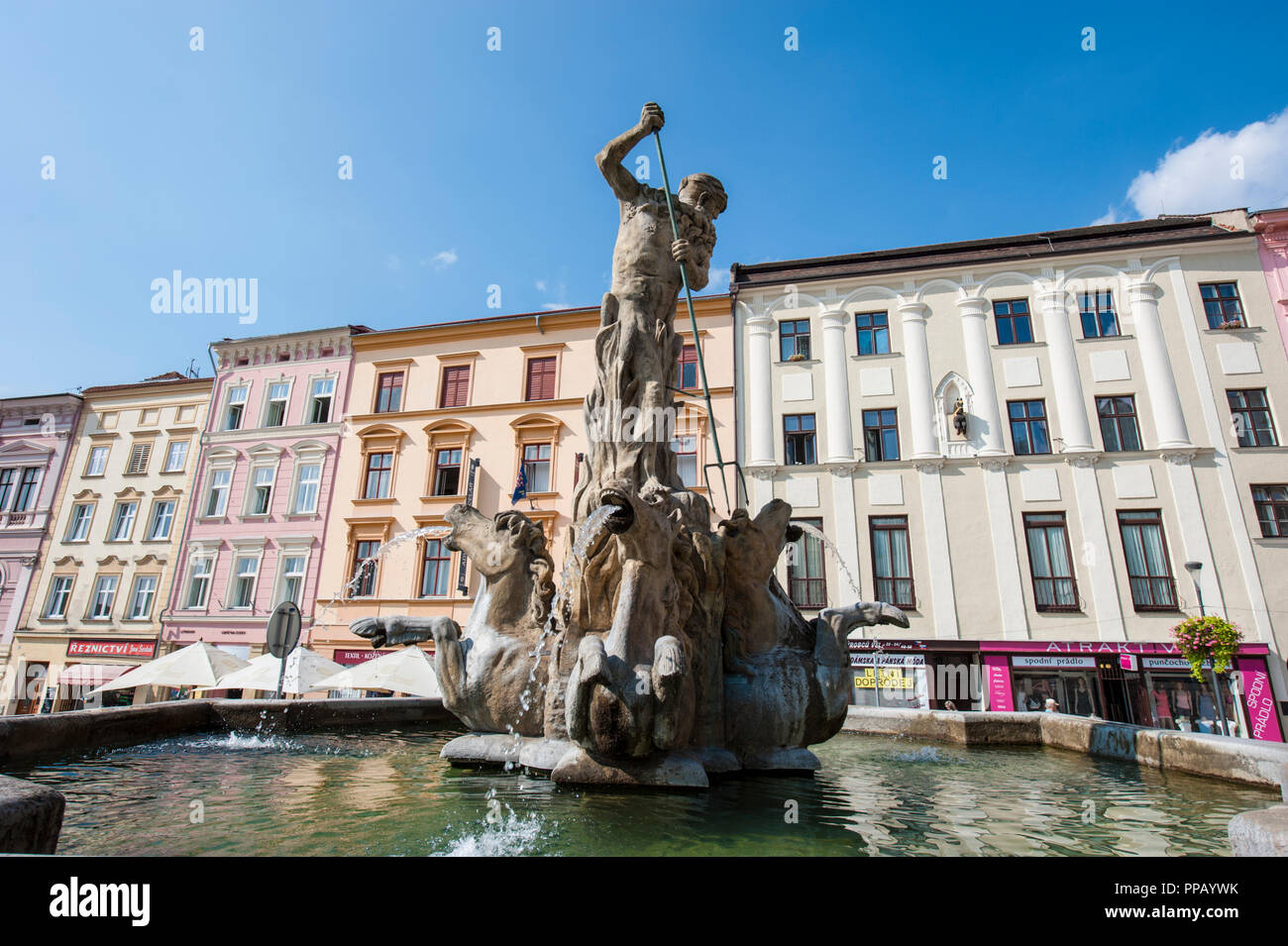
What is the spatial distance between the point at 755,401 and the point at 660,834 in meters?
19.3

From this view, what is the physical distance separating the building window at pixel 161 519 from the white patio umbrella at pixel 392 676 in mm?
20549

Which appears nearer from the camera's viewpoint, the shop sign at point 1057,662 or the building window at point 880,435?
the shop sign at point 1057,662

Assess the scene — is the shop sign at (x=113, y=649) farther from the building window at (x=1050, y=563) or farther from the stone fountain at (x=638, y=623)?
the building window at (x=1050, y=563)

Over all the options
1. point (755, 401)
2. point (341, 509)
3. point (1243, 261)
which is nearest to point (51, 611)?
point (341, 509)

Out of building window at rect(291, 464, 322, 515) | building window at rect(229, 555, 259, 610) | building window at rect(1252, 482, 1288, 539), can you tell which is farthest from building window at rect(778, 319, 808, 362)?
building window at rect(229, 555, 259, 610)

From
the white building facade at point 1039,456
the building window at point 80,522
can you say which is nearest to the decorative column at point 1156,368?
the white building facade at point 1039,456

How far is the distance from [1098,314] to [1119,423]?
12.1 feet

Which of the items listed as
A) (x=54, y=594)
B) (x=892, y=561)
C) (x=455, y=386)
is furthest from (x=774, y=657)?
(x=54, y=594)

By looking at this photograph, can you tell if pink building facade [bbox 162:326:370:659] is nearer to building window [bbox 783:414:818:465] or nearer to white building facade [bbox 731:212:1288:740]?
white building facade [bbox 731:212:1288:740]

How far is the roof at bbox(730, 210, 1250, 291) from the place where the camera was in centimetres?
2050

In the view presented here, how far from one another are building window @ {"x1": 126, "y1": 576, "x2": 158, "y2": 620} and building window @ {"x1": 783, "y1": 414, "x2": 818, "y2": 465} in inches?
954

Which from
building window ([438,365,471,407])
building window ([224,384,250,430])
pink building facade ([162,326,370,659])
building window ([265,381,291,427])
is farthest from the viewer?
building window ([224,384,250,430])

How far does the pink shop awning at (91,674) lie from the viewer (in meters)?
23.4
